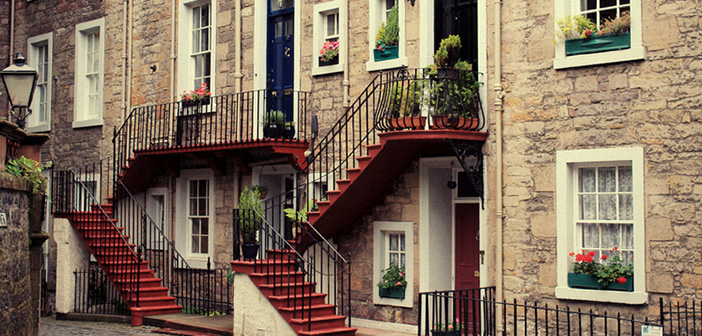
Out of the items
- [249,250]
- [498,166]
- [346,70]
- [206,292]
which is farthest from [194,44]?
[498,166]

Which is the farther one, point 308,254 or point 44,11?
point 44,11

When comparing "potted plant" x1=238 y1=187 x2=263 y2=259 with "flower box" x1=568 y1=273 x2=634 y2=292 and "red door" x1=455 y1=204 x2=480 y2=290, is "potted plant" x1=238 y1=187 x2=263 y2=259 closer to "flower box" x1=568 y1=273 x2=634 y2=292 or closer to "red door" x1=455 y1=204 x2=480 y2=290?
"red door" x1=455 y1=204 x2=480 y2=290

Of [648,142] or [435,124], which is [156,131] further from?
[648,142]

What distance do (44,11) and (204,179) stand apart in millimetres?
7217

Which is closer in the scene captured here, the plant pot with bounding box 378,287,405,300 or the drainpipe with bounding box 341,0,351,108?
the plant pot with bounding box 378,287,405,300

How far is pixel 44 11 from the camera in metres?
21.6

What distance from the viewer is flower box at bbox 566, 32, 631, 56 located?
37.6ft

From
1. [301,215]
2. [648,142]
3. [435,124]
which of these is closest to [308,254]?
[301,215]

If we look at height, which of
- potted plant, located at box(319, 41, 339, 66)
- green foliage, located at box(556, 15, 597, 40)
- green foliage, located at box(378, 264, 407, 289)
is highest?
potted plant, located at box(319, 41, 339, 66)

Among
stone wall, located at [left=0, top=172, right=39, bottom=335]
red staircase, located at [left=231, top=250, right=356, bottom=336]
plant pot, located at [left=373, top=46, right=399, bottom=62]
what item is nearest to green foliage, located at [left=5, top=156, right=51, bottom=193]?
stone wall, located at [left=0, top=172, right=39, bottom=335]

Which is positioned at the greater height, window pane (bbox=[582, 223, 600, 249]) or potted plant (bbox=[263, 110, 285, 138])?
potted plant (bbox=[263, 110, 285, 138])

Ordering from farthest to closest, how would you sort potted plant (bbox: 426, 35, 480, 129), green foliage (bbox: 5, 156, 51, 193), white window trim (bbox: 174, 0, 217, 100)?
white window trim (bbox: 174, 0, 217, 100) → potted plant (bbox: 426, 35, 480, 129) → green foliage (bbox: 5, 156, 51, 193)

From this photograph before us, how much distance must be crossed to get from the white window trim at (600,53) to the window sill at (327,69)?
4.14 metres

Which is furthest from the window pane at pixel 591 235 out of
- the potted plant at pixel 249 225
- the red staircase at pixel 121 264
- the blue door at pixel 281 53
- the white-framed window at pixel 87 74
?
the white-framed window at pixel 87 74
